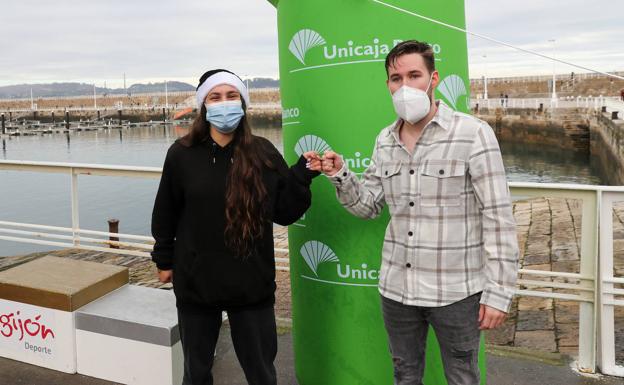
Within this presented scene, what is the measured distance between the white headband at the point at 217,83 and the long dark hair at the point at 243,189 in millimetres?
45

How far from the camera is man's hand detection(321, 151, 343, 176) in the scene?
2250 millimetres

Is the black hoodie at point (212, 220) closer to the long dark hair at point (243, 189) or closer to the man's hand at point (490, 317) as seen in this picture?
the long dark hair at point (243, 189)

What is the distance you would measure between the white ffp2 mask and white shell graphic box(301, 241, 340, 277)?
3.04 feet

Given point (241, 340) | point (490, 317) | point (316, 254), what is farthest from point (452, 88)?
point (241, 340)

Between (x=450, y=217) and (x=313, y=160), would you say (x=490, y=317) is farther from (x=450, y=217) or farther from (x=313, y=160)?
(x=313, y=160)

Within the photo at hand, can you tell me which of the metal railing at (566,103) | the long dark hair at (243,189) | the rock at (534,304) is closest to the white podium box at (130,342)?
the long dark hair at (243,189)

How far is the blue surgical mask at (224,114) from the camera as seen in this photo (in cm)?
230

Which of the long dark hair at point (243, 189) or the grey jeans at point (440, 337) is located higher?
the long dark hair at point (243, 189)

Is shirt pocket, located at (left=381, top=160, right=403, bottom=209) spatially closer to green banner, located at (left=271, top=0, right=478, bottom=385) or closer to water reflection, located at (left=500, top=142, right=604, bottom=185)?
green banner, located at (left=271, top=0, right=478, bottom=385)

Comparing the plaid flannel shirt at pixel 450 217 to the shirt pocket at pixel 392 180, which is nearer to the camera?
the plaid flannel shirt at pixel 450 217

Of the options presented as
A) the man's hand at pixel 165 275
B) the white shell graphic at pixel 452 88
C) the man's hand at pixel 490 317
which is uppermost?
the white shell graphic at pixel 452 88

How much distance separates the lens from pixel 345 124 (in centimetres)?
262

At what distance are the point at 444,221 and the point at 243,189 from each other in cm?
78

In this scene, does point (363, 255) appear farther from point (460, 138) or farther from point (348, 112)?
point (460, 138)
